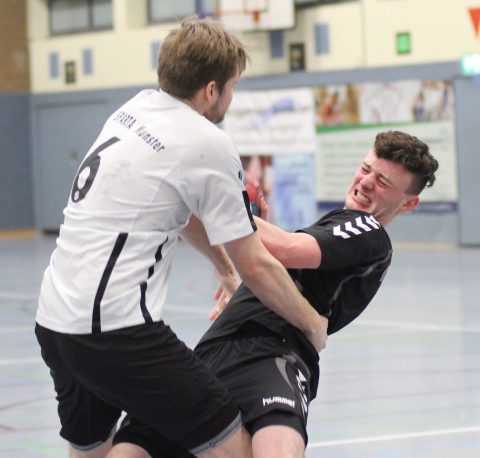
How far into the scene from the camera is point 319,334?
113 inches

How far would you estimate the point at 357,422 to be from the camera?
486cm

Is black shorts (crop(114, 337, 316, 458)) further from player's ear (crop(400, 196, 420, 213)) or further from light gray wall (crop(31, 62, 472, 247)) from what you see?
light gray wall (crop(31, 62, 472, 247))

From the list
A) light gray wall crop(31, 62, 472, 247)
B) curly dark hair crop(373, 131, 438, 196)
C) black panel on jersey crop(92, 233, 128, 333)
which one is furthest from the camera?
light gray wall crop(31, 62, 472, 247)

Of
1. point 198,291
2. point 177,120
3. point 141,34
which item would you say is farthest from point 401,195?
point 141,34

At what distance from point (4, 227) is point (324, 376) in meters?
14.3

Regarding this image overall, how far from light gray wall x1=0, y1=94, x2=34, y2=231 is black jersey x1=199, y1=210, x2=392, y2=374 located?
16776mm

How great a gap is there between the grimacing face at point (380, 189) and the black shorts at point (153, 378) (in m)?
1.02

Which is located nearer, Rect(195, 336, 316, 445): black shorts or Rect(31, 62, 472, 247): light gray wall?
Rect(195, 336, 316, 445): black shorts

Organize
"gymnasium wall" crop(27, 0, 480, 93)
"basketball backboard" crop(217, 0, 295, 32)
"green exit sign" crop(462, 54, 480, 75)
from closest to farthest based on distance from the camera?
"green exit sign" crop(462, 54, 480, 75) < "gymnasium wall" crop(27, 0, 480, 93) < "basketball backboard" crop(217, 0, 295, 32)

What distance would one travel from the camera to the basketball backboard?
50.3ft

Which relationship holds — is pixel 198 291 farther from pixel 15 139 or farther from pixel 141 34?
pixel 15 139

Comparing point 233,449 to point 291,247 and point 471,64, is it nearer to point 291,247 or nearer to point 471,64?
point 291,247

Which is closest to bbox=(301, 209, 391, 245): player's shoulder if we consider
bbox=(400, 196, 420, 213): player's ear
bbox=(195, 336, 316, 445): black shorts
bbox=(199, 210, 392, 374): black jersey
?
bbox=(199, 210, 392, 374): black jersey

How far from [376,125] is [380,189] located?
1164 centimetres
